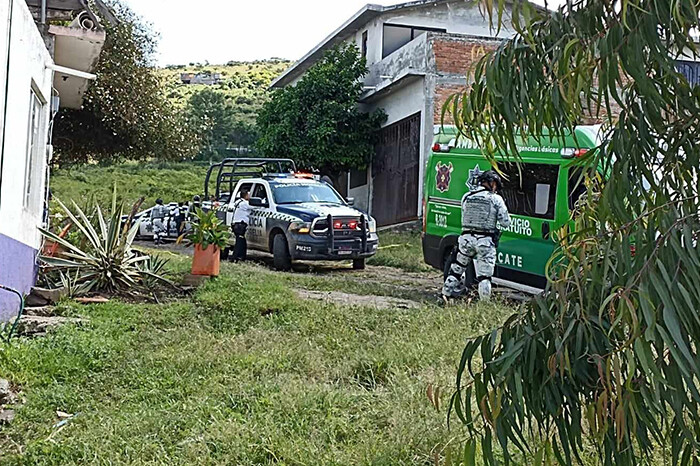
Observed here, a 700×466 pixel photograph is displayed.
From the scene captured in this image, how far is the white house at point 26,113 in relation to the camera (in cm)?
757

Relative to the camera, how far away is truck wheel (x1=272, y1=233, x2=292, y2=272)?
15.3 metres

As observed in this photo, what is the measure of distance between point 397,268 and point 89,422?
37.5ft

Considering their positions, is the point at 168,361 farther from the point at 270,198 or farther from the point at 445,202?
the point at 270,198

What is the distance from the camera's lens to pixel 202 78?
7706 cm

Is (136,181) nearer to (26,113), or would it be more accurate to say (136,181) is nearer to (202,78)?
(26,113)

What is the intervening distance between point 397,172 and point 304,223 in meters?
8.97

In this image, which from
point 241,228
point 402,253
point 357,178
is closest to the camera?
point 241,228

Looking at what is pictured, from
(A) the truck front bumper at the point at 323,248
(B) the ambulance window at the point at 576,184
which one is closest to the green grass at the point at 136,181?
(A) the truck front bumper at the point at 323,248

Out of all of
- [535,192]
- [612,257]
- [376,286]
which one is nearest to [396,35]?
[376,286]

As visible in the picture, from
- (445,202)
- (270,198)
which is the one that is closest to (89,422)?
(445,202)

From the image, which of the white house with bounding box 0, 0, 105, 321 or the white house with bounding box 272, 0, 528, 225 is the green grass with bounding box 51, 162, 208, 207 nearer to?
the white house with bounding box 272, 0, 528, 225

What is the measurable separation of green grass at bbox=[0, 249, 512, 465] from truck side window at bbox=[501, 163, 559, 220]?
1.94 meters

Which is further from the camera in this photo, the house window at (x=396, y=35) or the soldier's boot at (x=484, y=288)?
the house window at (x=396, y=35)

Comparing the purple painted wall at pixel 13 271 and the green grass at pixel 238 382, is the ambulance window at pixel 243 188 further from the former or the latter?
the purple painted wall at pixel 13 271
